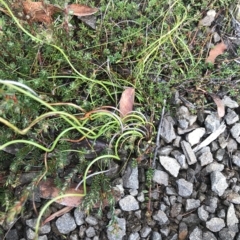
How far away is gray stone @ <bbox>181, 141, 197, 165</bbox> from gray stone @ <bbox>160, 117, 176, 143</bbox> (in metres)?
0.06

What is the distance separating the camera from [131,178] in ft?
5.55

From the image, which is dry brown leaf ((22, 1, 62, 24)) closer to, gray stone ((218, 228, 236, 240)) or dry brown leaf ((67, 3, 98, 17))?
dry brown leaf ((67, 3, 98, 17))

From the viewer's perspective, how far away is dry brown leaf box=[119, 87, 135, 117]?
1.77m

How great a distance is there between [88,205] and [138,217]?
272mm

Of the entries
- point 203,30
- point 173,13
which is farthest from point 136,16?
point 203,30

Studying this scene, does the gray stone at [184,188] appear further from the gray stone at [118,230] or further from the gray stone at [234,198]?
the gray stone at [118,230]

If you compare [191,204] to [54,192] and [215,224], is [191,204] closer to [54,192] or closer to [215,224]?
[215,224]

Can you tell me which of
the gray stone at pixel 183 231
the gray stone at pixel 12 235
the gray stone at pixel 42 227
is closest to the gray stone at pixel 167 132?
the gray stone at pixel 183 231

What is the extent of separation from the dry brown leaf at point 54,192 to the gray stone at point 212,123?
2.07 feet

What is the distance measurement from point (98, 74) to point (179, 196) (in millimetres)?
642

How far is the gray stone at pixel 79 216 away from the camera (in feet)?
5.39

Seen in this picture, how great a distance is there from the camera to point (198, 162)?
70.1 inches

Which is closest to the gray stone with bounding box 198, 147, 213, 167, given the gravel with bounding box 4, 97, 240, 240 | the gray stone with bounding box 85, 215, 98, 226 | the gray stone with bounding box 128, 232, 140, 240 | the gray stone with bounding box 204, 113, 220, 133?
the gravel with bounding box 4, 97, 240, 240

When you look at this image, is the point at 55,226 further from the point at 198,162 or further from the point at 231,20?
the point at 231,20
